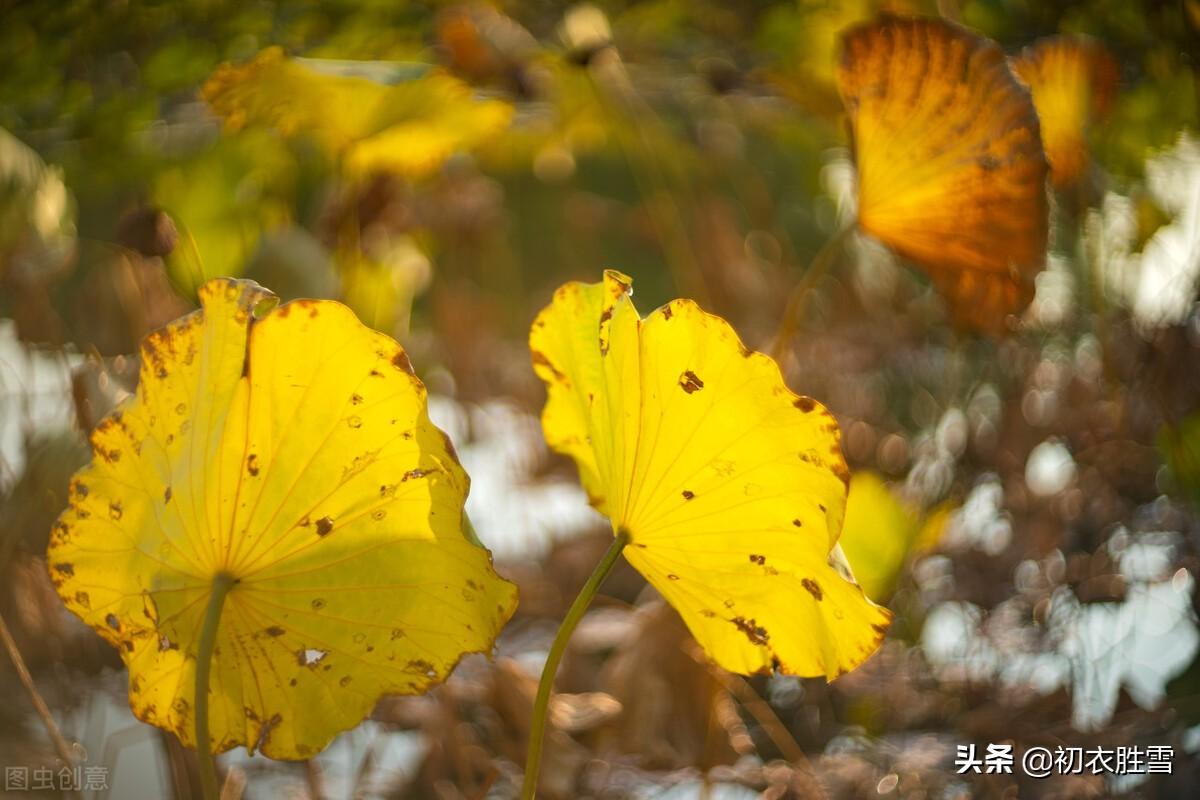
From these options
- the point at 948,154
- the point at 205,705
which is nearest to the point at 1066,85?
the point at 948,154

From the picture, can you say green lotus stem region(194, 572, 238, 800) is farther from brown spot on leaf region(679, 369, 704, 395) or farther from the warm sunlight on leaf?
the warm sunlight on leaf

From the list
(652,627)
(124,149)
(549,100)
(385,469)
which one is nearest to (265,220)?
(124,149)

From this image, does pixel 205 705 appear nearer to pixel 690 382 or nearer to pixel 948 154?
pixel 690 382

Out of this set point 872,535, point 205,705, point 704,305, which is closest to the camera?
point 205,705

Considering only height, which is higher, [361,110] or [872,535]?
[361,110]

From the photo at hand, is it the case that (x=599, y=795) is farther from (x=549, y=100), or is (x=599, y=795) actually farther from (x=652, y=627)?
(x=549, y=100)

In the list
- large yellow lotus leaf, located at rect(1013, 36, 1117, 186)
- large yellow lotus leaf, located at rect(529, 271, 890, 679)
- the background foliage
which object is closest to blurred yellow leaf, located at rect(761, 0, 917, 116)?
the background foliage

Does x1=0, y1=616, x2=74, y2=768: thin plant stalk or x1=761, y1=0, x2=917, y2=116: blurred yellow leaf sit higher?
x1=761, y1=0, x2=917, y2=116: blurred yellow leaf
